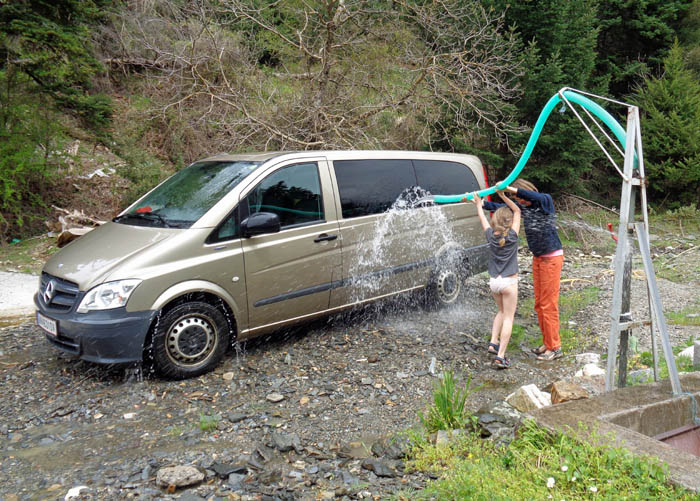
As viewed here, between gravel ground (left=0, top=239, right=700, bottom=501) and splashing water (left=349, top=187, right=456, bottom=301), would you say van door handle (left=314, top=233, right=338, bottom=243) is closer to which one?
splashing water (left=349, top=187, right=456, bottom=301)

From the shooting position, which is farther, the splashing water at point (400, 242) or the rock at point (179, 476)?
the splashing water at point (400, 242)

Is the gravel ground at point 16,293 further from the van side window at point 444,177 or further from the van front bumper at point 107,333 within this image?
the van side window at point 444,177

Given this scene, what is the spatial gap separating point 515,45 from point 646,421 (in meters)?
10.2

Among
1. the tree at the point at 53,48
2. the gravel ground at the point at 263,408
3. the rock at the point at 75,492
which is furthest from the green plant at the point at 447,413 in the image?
the tree at the point at 53,48

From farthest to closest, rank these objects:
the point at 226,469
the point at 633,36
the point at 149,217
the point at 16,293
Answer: the point at 633,36, the point at 16,293, the point at 149,217, the point at 226,469

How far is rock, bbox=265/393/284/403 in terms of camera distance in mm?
4734

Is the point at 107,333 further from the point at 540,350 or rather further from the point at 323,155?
the point at 540,350

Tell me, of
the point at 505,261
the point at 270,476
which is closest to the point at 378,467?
the point at 270,476

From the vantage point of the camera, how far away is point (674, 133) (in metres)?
14.8

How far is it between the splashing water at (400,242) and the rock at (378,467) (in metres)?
2.65

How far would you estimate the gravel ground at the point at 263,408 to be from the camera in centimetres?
354

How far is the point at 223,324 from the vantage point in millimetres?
5145

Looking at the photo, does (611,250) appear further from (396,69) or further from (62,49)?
(62,49)

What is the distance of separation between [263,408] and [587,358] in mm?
3464
